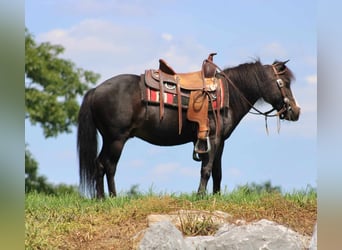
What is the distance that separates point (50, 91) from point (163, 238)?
2.77 meters

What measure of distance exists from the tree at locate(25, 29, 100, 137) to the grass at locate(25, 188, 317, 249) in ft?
4.19

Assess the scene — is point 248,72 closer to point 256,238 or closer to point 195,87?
point 195,87

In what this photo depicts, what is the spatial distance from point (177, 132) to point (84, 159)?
79 cm

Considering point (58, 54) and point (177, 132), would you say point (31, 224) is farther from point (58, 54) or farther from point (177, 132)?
point (58, 54)

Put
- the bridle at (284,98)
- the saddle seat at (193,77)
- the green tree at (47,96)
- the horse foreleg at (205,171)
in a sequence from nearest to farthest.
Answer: the horse foreleg at (205,171) → the saddle seat at (193,77) → the bridle at (284,98) → the green tree at (47,96)

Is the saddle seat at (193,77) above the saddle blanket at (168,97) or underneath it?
above

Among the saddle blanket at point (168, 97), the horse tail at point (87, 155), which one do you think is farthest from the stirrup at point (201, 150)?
the horse tail at point (87, 155)

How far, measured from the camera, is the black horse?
5.30m

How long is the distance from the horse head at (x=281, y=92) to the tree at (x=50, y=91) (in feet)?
6.06

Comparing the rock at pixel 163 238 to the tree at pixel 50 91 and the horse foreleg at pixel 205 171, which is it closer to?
the horse foreleg at pixel 205 171

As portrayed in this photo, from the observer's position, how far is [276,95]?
5559mm

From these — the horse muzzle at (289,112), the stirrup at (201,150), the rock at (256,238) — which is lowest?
the rock at (256,238)

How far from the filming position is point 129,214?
201 inches

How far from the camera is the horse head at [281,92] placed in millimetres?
5473
